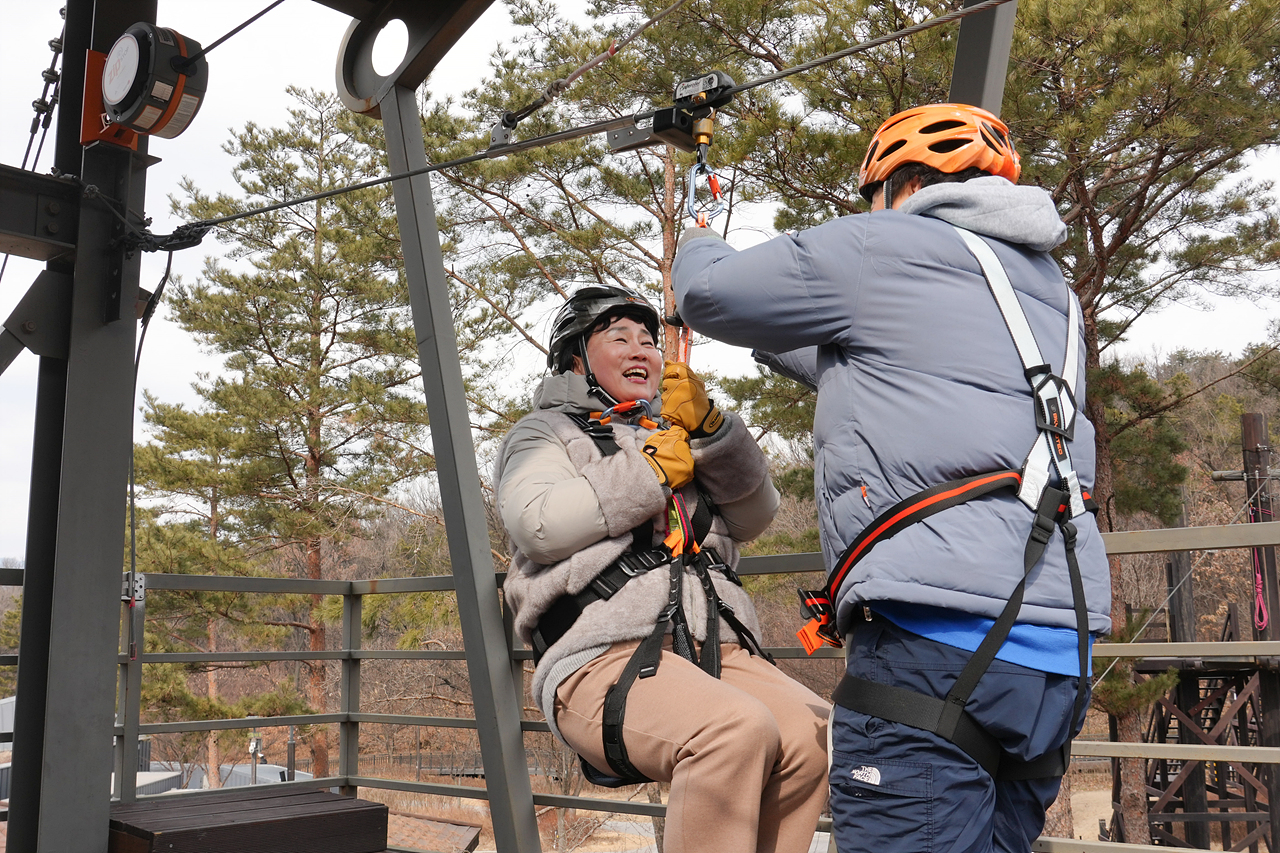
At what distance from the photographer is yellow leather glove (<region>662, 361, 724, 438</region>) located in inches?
95.4

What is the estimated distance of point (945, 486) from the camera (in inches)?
62.2

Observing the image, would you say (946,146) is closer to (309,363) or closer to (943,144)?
(943,144)

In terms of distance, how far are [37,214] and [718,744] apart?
229 cm

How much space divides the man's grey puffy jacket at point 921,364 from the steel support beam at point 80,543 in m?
1.86

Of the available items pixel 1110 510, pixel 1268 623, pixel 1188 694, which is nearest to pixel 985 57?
pixel 1110 510

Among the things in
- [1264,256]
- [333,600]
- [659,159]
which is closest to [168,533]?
[333,600]

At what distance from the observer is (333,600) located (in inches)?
674

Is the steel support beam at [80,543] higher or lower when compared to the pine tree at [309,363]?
lower

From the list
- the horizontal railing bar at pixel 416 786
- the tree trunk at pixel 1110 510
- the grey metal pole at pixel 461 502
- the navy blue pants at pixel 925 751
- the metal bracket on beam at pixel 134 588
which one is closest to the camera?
the navy blue pants at pixel 925 751

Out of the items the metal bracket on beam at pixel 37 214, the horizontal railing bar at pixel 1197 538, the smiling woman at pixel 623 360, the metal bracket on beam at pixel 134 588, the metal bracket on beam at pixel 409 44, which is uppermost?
the metal bracket on beam at pixel 409 44

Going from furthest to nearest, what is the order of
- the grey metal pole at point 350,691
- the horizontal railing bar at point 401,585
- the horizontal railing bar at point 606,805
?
the grey metal pole at point 350,691 → the horizontal railing bar at point 401,585 → the horizontal railing bar at point 606,805

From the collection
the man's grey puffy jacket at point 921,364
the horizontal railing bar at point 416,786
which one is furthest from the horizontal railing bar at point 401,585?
the man's grey puffy jacket at point 921,364

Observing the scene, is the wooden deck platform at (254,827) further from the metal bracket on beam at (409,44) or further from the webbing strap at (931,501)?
the metal bracket on beam at (409,44)

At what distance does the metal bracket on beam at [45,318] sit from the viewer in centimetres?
276
